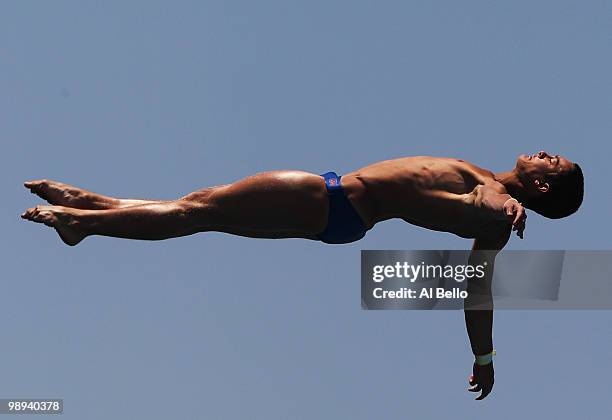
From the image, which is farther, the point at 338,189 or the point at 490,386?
the point at 490,386

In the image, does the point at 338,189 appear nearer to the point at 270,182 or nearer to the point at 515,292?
the point at 270,182

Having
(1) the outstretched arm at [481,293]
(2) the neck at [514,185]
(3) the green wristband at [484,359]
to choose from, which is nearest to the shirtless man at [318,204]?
(2) the neck at [514,185]

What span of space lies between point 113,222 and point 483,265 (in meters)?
4.65

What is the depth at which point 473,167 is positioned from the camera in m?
13.0

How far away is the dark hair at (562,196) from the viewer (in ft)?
43.3

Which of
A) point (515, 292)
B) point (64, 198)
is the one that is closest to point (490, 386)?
point (515, 292)

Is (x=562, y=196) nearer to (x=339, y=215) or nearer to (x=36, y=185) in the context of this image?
(x=339, y=215)

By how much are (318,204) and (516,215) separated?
2.45 meters

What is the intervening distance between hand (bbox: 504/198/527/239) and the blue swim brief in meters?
1.91

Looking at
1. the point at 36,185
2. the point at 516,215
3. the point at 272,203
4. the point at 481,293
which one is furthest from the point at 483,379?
the point at 36,185

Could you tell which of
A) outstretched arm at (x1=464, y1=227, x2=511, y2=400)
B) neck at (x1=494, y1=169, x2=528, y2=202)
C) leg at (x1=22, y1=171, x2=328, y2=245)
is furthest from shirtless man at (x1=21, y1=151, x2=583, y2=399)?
outstretched arm at (x1=464, y1=227, x2=511, y2=400)

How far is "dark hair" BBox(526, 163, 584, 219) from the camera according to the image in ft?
43.3

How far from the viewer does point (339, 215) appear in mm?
12648

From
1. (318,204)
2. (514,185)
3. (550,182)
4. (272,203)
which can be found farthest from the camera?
(514,185)
